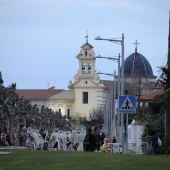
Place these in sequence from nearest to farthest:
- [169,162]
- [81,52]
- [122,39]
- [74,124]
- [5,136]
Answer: [169,162]
[5,136]
[122,39]
[74,124]
[81,52]

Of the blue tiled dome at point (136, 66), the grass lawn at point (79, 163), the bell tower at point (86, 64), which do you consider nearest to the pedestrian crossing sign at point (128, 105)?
the grass lawn at point (79, 163)

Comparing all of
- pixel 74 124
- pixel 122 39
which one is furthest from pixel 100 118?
pixel 122 39

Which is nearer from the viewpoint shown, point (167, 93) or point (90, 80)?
point (167, 93)

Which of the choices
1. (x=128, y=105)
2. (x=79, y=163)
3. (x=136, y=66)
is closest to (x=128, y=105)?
(x=128, y=105)

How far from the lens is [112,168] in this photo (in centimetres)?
1753

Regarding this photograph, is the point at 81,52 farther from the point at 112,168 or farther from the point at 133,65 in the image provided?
the point at 112,168

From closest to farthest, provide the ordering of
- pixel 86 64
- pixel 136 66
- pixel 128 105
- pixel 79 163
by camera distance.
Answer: pixel 79 163 → pixel 128 105 → pixel 136 66 → pixel 86 64

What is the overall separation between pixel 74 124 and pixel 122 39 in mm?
131450

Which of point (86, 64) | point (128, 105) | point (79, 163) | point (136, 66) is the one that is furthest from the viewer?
point (86, 64)

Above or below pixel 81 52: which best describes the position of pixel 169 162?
below

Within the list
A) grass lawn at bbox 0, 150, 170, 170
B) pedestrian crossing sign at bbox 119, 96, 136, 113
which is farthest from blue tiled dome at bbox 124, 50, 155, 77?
grass lawn at bbox 0, 150, 170, 170

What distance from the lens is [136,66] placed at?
17888 cm

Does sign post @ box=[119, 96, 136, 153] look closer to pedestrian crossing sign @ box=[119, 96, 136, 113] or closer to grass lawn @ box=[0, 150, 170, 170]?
pedestrian crossing sign @ box=[119, 96, 136, 113]

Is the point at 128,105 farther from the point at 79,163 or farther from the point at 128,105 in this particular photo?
the point at 79,163
